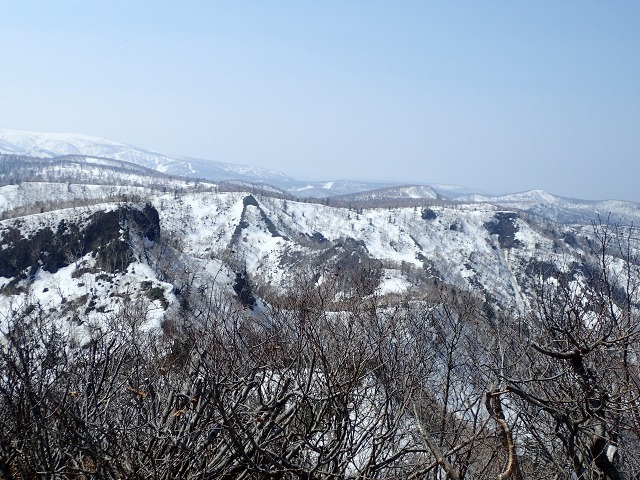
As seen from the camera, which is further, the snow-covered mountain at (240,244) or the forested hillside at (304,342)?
the snow-covered mountain at (240,244)

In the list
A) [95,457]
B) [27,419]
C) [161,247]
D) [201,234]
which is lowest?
[201,234]

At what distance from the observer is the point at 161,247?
6253cm

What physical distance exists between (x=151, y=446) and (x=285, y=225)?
14634 centimetres

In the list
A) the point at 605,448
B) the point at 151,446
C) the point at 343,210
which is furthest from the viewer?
the point at 343,210

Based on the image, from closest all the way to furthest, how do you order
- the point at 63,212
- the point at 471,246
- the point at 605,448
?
the point at 605,448 → the point at 63,212 → the point at 471,246

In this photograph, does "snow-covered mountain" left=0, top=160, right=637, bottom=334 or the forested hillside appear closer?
the forested hillside

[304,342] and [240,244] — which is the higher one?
[304,342]

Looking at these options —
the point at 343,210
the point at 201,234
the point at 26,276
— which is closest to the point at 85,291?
the point at 26,276

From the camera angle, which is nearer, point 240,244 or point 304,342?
point 304,342

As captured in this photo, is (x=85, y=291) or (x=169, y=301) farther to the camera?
(x=85, y=291)

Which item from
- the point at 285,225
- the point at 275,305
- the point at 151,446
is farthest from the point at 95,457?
the point at 285,225

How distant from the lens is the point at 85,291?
154 feet

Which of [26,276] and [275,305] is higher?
[275,305]

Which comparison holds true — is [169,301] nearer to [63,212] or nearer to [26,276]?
[26,276]
